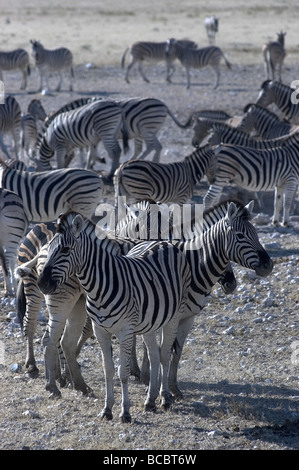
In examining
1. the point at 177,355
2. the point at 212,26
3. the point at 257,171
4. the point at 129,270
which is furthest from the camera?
the point at 212,26

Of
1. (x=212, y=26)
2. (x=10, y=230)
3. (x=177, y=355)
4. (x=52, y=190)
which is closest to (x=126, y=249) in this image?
(x=177, y=355)

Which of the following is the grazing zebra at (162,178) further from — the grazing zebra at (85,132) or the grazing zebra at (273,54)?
the grazing zebra at (273,54)

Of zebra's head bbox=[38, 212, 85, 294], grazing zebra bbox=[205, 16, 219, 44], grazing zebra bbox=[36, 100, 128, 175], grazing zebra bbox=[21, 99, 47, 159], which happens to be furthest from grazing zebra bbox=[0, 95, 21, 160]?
grazing zebra bbox=[205, 16, 219, 44]

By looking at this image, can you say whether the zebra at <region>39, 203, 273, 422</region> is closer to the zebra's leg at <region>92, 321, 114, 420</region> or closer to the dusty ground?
the zebra's leg at <region>92, 321, 114, 420</region>

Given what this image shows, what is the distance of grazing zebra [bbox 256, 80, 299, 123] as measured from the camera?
1677 centimetres

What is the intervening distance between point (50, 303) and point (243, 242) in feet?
5.22

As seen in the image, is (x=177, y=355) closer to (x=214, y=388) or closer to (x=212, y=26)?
(x=214, y=388)

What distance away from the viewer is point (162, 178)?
10984 mm

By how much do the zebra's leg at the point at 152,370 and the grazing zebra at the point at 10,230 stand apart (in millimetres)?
3109

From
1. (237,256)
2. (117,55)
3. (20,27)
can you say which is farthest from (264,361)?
(20,27)

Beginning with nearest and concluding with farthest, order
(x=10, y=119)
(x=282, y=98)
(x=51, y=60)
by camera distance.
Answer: (x=10, y=119)
(x=282, y=98)
(x=51, y=60)
